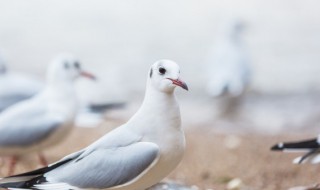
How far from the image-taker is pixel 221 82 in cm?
736

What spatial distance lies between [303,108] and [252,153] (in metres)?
2.24

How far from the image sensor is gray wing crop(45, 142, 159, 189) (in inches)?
123

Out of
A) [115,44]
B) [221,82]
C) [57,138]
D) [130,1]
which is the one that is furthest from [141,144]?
[130,1]

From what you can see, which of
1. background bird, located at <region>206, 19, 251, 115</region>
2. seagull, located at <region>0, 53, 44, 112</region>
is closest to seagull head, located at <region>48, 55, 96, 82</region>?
seagull, located at <region>0, 53, 44, 112</region>

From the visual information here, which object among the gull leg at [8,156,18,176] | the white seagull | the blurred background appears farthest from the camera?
the white seagull

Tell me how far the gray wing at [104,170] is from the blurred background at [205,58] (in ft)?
4.72

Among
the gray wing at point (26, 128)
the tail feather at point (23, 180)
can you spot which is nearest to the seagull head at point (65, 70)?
the gray wing at point (26, 128)

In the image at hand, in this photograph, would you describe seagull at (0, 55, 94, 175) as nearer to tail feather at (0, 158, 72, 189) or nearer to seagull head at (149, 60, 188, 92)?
tail feather at (0, 158, 72, 189)

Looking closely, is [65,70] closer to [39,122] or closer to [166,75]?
[39,122]

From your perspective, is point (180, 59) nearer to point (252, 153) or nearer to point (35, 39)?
point (35, 39)

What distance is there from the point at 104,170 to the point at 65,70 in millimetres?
1857

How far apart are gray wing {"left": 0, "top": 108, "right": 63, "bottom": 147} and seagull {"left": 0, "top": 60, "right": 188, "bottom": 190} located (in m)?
1.36

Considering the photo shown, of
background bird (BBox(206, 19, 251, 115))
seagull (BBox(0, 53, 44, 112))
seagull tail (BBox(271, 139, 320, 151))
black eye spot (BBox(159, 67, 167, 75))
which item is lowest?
seagull tail (BBox(271, 139, 320, 151))

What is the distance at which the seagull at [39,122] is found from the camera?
4.56 m
